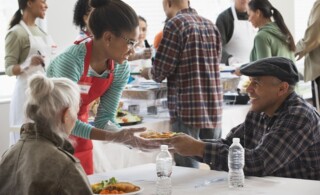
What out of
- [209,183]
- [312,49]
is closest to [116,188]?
[209,183]

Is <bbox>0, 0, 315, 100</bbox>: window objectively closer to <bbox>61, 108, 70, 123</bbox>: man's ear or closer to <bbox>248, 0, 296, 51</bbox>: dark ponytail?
<bbox>248, 0, 296, 51</bbox>: dark ponytail

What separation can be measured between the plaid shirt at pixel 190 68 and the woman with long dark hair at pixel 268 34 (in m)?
0.95

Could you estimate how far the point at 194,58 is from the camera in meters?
4.19

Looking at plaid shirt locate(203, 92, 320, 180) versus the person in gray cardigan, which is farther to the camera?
the person in gray cardigan

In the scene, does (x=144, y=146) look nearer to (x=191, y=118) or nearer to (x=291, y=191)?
(x=291, y=191)

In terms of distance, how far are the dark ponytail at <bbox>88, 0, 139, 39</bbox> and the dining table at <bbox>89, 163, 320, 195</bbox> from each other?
0.65 meters

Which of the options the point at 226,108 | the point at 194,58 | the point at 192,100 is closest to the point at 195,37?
the point at 194,58

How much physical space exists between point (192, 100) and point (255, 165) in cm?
155

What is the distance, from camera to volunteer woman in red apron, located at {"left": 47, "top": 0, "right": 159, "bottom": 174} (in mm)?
2820

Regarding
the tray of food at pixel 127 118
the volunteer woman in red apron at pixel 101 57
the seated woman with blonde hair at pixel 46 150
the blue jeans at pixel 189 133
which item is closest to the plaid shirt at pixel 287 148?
the volunteer woman in red apron at pixel 101 57

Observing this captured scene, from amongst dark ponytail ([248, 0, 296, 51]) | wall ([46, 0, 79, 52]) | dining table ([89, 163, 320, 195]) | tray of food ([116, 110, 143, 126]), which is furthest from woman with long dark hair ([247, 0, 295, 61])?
dining table ([89, 163, 320, 195])

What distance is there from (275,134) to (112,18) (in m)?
0.89

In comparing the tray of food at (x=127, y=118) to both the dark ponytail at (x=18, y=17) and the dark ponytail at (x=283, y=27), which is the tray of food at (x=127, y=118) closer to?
the dark ponytail at (x=18, y=17)

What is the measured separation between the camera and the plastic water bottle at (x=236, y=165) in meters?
2.57
